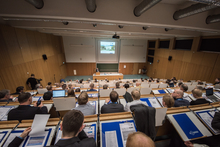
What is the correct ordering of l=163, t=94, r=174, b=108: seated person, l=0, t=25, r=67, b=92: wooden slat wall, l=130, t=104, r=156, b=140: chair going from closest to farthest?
l=130, t=104, r=156, b=140: chair, l=163, t=94, r=174, b=108: seated person, l=0, t=25, r=67, b=92: wooden slat wall

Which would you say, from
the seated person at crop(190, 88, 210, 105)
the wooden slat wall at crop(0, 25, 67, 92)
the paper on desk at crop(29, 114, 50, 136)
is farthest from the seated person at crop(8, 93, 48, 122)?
the seated person at crop(190, 88, 210, 105)

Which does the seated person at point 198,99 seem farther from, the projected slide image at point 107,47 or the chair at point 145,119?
the projected slide image at point 107,47

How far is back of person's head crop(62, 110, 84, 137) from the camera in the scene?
3.39 feet

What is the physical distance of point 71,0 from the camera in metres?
2.46

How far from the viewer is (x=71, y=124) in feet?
3.45

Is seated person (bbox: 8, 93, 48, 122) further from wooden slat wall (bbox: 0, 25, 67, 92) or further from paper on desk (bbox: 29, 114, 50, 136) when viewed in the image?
wooden slat wall (bbox: 0, 25, 67, 92)

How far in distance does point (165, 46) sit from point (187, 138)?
373 inches

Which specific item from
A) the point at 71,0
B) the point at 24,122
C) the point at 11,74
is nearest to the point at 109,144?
the point at 24,122

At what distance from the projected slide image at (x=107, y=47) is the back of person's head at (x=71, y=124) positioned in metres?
10.1

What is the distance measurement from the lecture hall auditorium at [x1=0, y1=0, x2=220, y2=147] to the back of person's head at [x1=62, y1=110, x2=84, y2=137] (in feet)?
0.04

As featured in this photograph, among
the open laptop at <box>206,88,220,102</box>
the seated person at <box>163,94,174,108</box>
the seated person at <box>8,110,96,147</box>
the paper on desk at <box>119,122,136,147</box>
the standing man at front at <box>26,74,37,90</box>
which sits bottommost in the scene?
the standing man at front at <box>26,74,37,90</box>

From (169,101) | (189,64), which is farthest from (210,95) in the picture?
(189,64)

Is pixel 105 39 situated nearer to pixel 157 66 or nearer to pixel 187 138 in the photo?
pixel 157 66

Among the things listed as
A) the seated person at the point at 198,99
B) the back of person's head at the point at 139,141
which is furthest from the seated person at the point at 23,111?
the seated person at the point at 198,99
